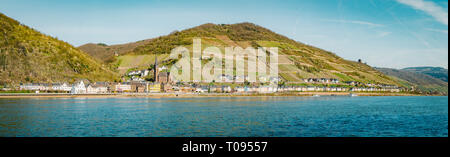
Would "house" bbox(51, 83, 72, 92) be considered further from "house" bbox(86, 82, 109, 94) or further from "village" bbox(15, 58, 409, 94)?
"house" bbox(86, 82, 109, 94)

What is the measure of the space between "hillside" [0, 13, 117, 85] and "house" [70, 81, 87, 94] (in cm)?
604

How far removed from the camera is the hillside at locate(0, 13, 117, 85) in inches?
4166

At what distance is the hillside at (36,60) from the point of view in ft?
347

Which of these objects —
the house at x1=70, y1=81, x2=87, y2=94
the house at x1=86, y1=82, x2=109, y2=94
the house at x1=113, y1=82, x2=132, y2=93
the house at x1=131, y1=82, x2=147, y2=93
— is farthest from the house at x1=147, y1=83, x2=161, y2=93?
the house at x1=70, y1=81, x2=87, y2=94

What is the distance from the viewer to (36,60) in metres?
116

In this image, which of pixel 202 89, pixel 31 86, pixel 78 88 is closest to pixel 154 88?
pixel 202 89

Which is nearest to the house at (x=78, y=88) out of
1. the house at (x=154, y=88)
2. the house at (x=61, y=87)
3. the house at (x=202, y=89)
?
the house at (x=61, y=87)

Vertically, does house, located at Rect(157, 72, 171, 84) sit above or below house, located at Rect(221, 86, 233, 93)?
above

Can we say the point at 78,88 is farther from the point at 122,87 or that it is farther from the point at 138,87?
the point at 138,87

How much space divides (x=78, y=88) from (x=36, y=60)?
22.1 metres
